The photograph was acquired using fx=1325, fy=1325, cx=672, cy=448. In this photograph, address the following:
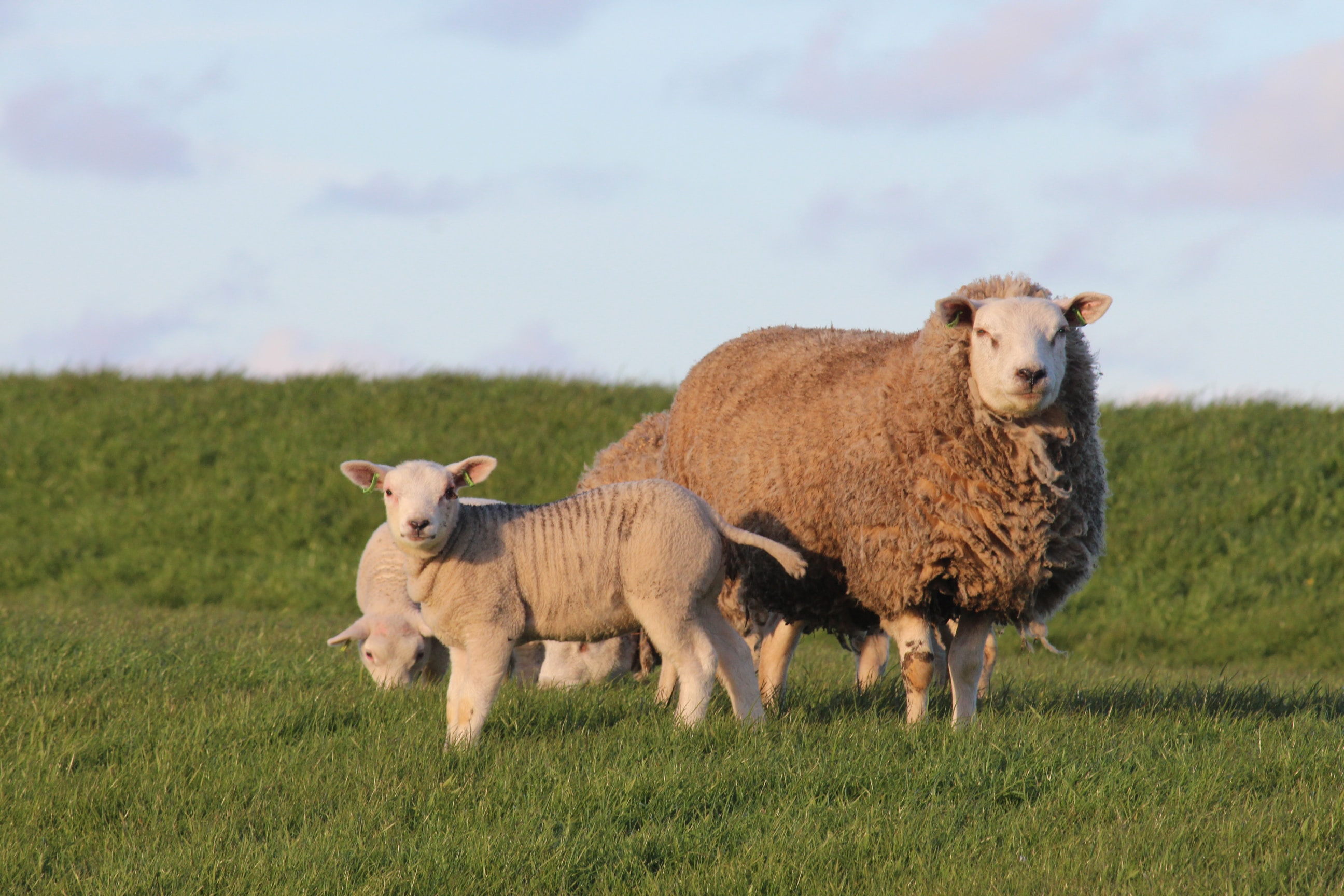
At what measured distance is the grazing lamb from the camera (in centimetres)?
534

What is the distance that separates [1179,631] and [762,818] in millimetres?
9906

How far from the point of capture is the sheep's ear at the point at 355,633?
290 inches

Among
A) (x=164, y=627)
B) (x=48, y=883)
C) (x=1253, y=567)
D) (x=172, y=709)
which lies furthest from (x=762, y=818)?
(x=1253, y=567)

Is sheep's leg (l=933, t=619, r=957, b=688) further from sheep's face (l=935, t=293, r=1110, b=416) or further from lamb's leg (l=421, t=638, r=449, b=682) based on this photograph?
lamb's leg (l=421, t=638, r=449, b=682)

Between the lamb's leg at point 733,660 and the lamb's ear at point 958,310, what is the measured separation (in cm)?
161

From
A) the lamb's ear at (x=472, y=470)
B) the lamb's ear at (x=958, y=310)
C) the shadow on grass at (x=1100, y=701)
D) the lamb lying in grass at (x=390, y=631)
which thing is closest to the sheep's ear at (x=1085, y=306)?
the lamb's ear at (x=958, y=310)

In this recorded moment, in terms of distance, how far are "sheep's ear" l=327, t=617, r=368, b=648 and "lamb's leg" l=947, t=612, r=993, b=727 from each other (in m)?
3.36

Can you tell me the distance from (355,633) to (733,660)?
272 cm

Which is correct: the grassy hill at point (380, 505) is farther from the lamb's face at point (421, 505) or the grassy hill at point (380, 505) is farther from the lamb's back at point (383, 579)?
the lamb's face at point (421, 505)

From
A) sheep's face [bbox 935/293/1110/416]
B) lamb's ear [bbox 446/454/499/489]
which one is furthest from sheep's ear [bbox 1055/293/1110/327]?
lamb's ear [bbox 446/454/499/489]

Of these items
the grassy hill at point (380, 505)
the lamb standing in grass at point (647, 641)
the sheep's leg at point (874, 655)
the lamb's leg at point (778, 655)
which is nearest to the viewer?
the lamb standing in grass at point (647, 641)

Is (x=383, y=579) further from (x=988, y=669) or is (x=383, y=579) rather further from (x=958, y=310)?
(x=958, y=310)

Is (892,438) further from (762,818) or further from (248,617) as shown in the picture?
(248,617)

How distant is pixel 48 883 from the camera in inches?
168
